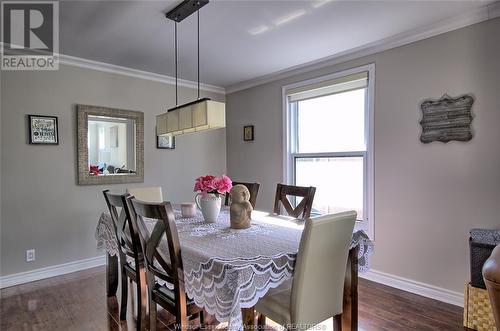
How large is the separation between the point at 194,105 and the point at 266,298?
4.51ft

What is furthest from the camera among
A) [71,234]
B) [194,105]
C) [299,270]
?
[71,234]

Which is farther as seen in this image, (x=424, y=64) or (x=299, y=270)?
(x=424, y=64)

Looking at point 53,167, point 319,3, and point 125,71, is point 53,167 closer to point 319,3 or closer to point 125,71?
point 125,71

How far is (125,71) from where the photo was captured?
369 centimetres

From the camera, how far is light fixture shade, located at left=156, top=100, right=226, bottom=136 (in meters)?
2.15

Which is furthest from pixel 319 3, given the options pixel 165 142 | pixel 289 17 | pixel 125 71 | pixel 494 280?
pixel 165 142

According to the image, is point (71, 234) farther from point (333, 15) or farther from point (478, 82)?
point (478, 82)

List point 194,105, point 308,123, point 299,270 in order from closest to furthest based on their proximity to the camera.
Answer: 1. point 299,270
2. point 194,105
3. point 308,123

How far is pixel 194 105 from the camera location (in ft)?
7.39

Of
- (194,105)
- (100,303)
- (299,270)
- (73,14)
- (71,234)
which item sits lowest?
(100,303)

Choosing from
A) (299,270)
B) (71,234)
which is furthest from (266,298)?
(71,234)

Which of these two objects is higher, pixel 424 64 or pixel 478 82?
pixel 424 64

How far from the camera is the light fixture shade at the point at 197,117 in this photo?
215cm

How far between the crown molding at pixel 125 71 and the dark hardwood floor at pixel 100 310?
2.26m
